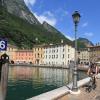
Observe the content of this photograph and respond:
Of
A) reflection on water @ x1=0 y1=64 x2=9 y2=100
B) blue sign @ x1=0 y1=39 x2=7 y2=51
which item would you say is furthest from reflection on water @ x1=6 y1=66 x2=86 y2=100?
blue sign @ x1=0 y1=39 x2=7 y2=51

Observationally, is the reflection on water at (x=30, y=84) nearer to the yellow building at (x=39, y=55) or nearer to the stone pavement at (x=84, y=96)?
the stone pavement at (x=84, y=96)

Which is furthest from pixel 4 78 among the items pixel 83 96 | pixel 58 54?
pixel 58 54

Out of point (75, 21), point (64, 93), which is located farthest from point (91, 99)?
point (75, 21)

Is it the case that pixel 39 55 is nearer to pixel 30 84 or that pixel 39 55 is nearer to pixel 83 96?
pixel 30 84

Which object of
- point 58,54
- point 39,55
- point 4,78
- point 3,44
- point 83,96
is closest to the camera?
point 3,44

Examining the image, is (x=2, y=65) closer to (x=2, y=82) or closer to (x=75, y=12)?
(x=2, y=82)

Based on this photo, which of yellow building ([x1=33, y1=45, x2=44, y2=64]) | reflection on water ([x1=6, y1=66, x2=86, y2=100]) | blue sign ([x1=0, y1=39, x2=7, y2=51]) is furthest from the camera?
yellow building ([x1=33, y1=45, x2=44, y2=64])

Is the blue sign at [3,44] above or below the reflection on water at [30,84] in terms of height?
above

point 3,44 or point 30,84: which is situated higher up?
point 3,44

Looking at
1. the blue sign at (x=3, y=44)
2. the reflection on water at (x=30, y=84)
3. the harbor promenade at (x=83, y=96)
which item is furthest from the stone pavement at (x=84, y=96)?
the blue sign at (x=3, y=44)

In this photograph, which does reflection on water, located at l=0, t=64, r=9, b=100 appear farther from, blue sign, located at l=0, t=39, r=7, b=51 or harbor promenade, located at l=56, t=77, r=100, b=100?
harbor promenade, located at l=56, t=77, r=100, b=100

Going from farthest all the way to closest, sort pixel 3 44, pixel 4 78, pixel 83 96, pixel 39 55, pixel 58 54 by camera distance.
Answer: pixel 39 55 < pixel 58 54 < pixel 83 96 < pixel 4 78 < pixel 3 44

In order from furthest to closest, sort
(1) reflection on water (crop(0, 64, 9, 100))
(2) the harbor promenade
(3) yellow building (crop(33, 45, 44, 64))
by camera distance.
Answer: (3) yellow building (crop(33, 45, 44, 64))
(2) the harbor promenade
(1) reflection on water (crop(0, 64, 9, 100))

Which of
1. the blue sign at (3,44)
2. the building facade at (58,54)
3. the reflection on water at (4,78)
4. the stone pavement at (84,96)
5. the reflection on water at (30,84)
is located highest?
the building facade at (58,54)
